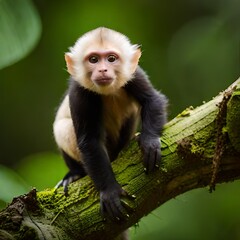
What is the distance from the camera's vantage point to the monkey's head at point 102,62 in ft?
13.6

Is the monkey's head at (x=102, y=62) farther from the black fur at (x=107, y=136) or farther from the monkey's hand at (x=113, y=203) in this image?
the monkey's hand at (x=113, y=203)

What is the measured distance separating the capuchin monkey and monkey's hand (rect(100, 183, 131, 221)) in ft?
0.14

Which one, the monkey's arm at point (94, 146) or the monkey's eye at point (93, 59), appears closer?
the monkey's arm at point (94, 146)

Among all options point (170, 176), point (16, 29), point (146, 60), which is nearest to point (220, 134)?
point (170, 176)

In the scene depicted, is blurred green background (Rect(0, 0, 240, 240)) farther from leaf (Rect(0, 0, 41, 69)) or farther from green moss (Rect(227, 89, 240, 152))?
green moss (Rect(227, 89, 240, 152))

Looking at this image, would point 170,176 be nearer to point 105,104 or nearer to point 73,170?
point 105,104

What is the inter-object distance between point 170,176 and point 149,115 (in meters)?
0.64

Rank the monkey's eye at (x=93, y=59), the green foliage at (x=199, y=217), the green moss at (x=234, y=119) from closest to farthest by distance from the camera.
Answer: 1. the green moss at (x=234, y=119)
2. the monkey's eye at (x=93, y=59)
3. the green foliage at (x=199, y=217)

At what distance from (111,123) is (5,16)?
1157 mm

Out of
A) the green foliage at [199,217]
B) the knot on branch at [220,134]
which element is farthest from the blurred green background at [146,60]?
the knot on branch at [220,134]

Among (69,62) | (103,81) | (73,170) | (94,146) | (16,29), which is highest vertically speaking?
(16,29)

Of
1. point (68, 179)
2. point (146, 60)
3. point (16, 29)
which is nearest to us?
point (16, 29)

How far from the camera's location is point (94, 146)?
4.05 m

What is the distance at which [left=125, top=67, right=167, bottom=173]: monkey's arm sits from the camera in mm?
3630
